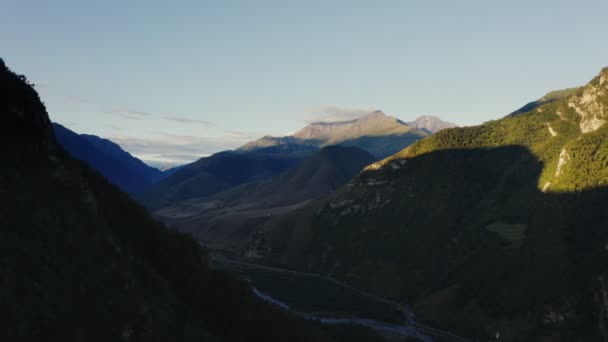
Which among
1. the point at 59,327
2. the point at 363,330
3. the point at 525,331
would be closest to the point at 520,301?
the point at 525,331

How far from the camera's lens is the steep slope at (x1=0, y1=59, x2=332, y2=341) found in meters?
73.2

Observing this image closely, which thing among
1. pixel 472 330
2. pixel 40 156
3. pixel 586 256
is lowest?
pixel 472 330

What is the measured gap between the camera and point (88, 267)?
8562 cm

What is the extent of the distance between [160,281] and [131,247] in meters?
11.7

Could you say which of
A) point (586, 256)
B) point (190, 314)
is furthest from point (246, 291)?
point (586, 256)

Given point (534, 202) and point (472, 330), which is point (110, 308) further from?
point (534, 202)

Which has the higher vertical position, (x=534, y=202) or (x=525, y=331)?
(x=534, y=202)

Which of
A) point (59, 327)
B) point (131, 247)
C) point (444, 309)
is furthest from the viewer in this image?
point (444, 309)

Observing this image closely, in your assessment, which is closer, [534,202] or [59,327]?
[59,327]

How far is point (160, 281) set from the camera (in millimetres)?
103000

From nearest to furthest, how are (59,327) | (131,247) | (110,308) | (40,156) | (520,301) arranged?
(59,327) < (110,308) < (40,156) < (131,247) < (520,301)

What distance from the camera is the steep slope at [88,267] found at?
240 ft

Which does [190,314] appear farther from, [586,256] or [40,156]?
[586,256]

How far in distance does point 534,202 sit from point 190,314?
6060 inches
